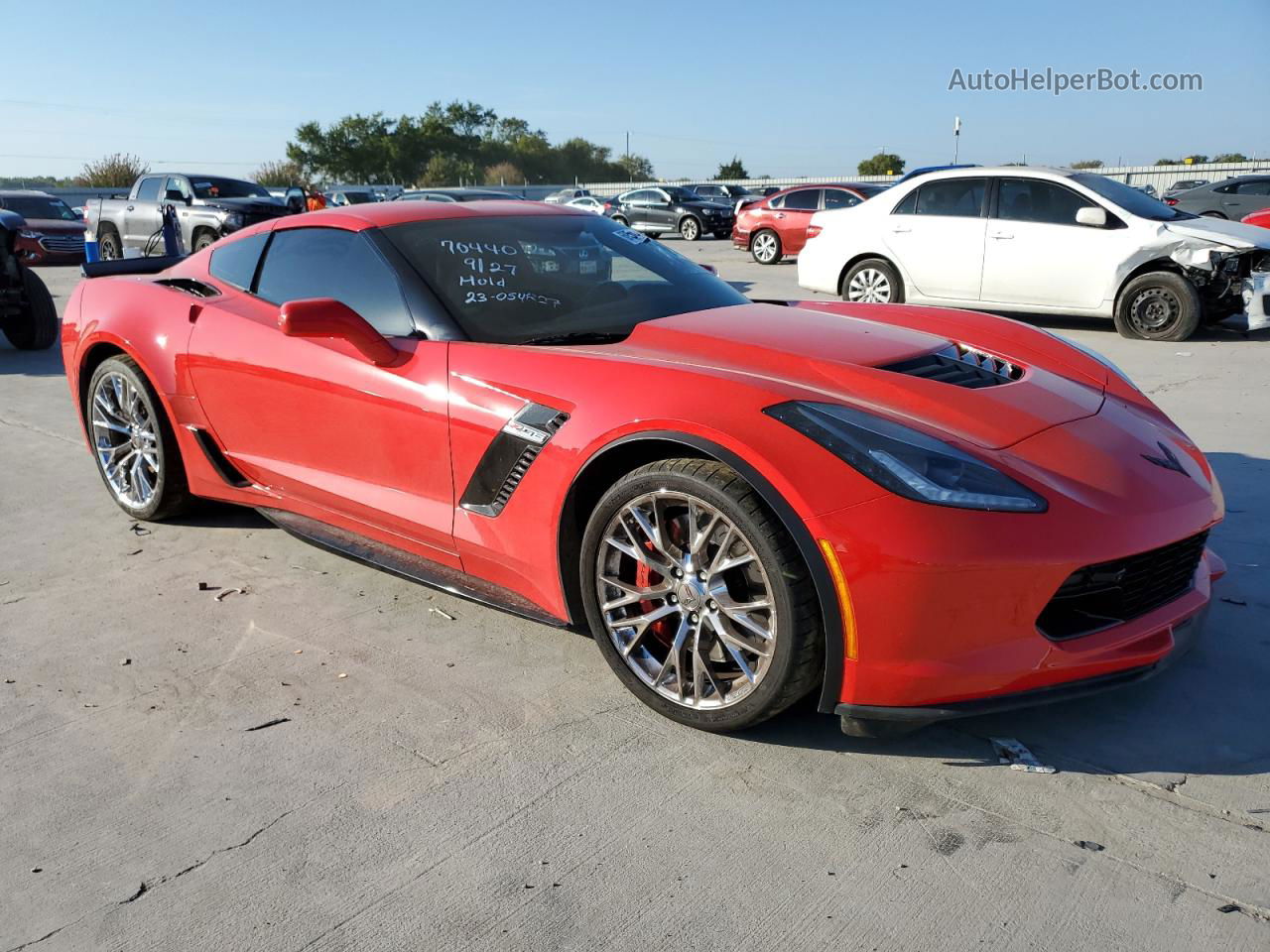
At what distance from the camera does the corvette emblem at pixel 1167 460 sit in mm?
2854

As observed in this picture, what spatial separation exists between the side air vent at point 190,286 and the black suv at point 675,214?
67.9 feet

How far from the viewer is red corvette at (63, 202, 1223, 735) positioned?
2.46m

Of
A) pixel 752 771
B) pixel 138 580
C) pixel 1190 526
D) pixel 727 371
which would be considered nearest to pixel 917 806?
pixel 752 771

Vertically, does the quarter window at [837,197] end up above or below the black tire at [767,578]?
above

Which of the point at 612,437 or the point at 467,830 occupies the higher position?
the point at 612,437

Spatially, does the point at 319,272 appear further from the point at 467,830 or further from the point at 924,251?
the point at 924,251

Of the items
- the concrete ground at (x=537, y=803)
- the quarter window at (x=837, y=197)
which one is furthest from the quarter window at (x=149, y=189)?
the concrete ground at (x=537, y=803)

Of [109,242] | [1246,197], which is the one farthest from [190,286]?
[1246,197]

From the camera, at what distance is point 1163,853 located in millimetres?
2244

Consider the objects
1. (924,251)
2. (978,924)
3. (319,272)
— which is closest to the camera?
(978,924)

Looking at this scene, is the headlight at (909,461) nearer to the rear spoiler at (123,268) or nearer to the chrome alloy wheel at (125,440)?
the chrome alloy wheel at (125,440)

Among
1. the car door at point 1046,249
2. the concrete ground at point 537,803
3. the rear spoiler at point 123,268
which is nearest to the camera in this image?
the concrete ground at point 537,803

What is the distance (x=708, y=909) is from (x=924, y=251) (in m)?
8.78

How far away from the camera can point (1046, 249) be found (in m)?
9.32
